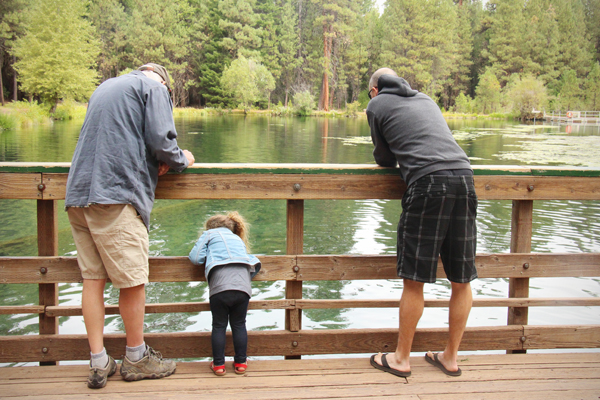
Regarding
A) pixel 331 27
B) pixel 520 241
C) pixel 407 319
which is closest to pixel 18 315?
pixel 407 319

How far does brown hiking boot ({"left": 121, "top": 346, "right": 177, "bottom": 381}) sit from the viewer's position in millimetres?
2113

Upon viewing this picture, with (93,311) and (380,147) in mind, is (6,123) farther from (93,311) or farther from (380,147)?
(380,147)

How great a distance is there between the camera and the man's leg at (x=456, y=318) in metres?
2.24

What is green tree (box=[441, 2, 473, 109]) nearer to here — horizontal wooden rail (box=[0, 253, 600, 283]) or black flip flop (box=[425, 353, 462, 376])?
horizontal wooden rail (box=[0, 253, 600, 283])

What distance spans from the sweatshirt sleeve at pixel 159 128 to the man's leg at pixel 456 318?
1286 millimetres

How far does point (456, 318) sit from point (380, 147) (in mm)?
795

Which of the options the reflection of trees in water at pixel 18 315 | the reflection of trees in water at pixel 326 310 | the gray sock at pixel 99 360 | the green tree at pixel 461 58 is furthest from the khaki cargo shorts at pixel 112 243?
the green tree at pixel 461 58

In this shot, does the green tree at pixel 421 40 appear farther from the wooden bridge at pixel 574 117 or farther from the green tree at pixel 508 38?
the wooden bridge at pixel 574 117

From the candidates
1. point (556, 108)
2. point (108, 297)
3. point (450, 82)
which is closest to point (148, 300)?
point (108, 297)

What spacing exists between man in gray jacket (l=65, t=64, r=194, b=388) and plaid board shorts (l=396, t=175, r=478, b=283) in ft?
3.16

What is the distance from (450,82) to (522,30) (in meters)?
10.2

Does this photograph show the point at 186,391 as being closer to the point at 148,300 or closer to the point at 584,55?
the point at 148,300

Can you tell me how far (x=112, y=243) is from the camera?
6.59ft

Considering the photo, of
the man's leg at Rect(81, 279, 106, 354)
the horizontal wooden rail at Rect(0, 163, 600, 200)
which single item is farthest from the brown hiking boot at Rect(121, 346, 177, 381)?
the horizontal wooden rail at Rect(0, 163, 600, 200)
